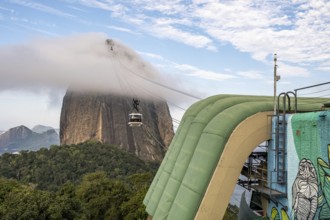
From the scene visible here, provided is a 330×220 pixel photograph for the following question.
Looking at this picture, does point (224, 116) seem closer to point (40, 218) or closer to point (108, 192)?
point (40, 218)

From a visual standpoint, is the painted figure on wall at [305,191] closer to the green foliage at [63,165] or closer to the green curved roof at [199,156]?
the green curved roof at [199,156]

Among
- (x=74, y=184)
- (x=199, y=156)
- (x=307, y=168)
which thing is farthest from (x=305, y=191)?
(x=74, y=184)

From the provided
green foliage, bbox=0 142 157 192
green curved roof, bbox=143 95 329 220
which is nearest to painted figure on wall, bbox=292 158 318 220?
green curved roof, bbox=143 95 329 220

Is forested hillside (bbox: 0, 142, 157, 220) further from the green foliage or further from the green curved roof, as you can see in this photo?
the green curved roof

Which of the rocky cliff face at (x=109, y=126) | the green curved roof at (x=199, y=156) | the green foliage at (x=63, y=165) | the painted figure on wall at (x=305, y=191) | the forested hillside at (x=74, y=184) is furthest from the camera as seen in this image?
the rocky cliff face at (x=109, y=126)

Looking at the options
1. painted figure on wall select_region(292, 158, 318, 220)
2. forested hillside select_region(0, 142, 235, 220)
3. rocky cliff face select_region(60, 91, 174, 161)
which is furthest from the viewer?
rocky cliff face select_region(60, 91, 174, 161)

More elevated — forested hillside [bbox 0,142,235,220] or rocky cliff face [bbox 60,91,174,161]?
rocky cliff face [bbox 60,91,174,161]

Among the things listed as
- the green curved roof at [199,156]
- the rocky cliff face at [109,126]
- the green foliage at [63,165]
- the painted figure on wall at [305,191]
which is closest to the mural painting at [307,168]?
the painted figure on wall at [305,191]
